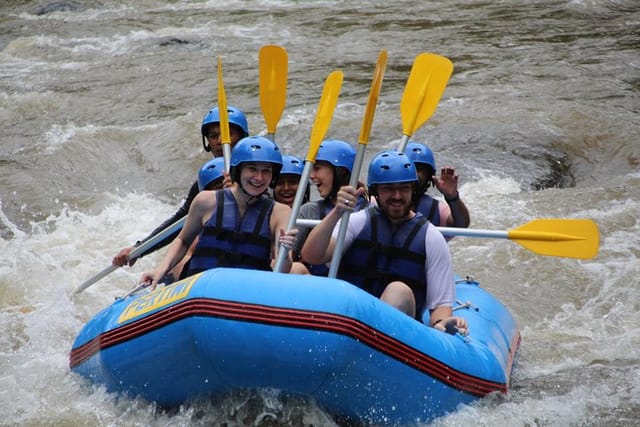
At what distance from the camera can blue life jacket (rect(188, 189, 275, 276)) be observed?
4848 mm

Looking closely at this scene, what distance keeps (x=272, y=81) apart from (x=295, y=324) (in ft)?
8.66

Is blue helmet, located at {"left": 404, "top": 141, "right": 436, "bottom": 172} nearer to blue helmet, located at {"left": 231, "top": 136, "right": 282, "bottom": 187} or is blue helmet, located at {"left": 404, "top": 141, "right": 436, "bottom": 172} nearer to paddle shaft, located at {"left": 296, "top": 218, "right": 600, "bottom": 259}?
paddle shaft, located at {"left": 296, "top": 218, "right": 600, "bottom": 259}

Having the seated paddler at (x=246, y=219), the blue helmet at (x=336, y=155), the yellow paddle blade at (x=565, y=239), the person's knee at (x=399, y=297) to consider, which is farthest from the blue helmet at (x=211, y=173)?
the yellow paddle blade at (x=565, y=239)

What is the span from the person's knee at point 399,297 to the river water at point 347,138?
0.50 m

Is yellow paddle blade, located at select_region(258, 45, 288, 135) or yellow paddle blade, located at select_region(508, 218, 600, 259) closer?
yellow paddle blade, located at select_region(508, 218, 600, 259)

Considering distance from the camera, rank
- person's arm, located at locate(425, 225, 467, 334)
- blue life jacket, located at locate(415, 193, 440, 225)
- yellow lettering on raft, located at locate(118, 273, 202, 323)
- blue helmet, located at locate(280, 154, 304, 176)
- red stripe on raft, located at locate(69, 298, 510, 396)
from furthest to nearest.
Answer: blue helmet, located at locate(280, 154, 304, 176) < blue life jacket, located at locate(415, 193, 440, 225) < person's arm, located at locate(425, 225, 467, 334) < yellow lettering on raft, located at locate(118, 273, 202, 323) < red stripe on raft, located at locate(69, 298, 510, 396)

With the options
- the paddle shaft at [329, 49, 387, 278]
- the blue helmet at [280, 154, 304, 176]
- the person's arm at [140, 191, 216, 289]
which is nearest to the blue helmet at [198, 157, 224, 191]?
the blue helmet at [280, 154, 304, 176]

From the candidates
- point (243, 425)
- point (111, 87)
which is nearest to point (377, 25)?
point (111, 87)

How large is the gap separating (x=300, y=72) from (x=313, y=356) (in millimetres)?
9061

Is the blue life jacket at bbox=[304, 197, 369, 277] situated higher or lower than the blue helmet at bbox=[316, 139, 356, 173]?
lower

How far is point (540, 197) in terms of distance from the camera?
8.57 meters

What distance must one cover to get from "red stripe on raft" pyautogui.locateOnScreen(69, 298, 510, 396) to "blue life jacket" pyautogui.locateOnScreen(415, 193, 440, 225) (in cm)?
140

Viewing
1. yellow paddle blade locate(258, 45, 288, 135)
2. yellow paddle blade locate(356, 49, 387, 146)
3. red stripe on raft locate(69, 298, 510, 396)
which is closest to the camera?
red stripe on raft locate(69, 298, 510, 396)

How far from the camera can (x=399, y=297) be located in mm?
4504
